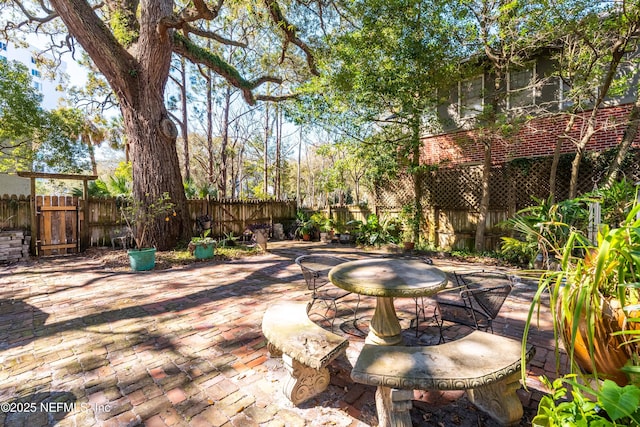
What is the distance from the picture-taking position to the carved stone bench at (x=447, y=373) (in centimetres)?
154

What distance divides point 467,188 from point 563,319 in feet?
24.3

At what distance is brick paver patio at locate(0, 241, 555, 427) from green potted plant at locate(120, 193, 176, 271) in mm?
1104

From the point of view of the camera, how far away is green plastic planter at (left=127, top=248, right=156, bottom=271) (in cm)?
587

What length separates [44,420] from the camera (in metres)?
1.86

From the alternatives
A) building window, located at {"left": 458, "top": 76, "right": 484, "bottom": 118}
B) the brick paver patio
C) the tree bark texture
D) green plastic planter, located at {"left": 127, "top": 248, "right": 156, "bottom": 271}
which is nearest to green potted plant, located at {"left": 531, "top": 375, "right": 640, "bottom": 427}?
the brick paver patio

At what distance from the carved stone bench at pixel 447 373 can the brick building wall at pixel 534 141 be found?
5467 millimetres

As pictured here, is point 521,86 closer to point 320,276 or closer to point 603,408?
point 320,276

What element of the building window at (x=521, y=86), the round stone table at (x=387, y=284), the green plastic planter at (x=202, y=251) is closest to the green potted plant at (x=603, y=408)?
the round stone table at (x=387, y=284)

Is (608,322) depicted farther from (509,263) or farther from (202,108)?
(202,108)

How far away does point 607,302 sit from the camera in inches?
49.1

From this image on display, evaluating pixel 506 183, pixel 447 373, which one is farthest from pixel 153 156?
pixel 506 183

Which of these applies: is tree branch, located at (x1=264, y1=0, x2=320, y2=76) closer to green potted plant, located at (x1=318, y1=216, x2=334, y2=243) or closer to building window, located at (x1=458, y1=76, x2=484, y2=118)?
building window, located at (x1=458, y1=76, x2=484, y2=118)

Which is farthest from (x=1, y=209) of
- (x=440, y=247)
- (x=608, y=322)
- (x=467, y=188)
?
(x=467, y=188)

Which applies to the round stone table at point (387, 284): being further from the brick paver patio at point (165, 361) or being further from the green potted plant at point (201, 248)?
the green potted plant at point (201, 248)
